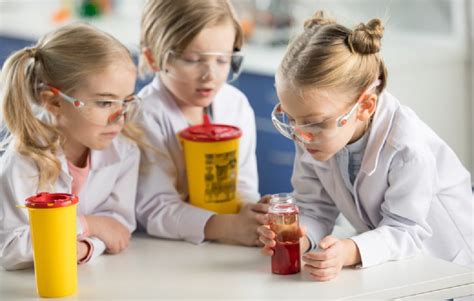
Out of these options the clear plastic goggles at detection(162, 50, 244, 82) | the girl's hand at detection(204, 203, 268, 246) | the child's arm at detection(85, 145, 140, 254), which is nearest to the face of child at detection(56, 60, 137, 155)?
the child's arm at detection(85, 145, 140, 254)

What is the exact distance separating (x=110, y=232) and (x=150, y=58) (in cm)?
56

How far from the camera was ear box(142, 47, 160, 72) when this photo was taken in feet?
7.69

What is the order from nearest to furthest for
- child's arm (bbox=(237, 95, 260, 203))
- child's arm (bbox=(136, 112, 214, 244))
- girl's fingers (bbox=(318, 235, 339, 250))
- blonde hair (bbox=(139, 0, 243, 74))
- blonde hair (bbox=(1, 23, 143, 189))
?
girl's fingers (bbox=(318, 235, 339, 250))
blonde hair (bbox=(1, 23, 143, 189))
child's arm (bbox=(136, 112, 214, 244))
blonde hair (bbox=(139, 0, 243, 74))
child's arm (bbox=(237, 95, 260, 203))

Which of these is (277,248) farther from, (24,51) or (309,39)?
(24,51)

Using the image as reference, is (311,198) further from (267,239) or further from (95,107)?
(95,107)

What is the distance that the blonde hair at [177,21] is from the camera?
2244 millimetres

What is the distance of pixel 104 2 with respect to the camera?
5617 mm

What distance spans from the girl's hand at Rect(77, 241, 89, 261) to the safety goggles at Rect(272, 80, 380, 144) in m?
0.51

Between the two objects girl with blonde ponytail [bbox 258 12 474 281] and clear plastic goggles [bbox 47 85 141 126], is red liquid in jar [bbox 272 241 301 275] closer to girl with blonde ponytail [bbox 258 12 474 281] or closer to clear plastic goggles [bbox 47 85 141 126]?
girl with blonde ponytail [bbox 258 12 474 281]

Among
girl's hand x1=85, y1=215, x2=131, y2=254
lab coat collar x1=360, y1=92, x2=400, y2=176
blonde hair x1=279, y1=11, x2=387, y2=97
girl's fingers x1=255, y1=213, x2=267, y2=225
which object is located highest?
blonde hair x1=279, y1=11, x2=387, y2=97

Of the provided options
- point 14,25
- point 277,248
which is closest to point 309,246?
point 277,248

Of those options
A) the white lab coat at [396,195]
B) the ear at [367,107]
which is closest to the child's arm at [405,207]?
the white lab coat at [396,195]

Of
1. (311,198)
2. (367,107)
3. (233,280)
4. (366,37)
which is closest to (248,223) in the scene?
(311,198)

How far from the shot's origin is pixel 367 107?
74.2 inches
